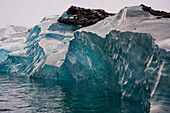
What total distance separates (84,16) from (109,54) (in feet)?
46.2

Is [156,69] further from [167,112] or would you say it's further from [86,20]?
[86,20]

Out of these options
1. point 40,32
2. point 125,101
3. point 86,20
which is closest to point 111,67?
point 125,101

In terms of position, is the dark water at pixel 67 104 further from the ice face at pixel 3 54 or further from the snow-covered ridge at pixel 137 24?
the ice face at pixel 3 54

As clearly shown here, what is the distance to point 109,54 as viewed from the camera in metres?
15.2

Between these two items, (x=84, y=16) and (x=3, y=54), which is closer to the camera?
(x=84, y=16)

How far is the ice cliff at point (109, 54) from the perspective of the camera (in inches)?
376

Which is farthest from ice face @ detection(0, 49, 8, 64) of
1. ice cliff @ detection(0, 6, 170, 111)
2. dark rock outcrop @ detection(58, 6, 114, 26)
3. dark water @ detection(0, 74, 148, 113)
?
dark water @ detection(0, 74, 148, 113)

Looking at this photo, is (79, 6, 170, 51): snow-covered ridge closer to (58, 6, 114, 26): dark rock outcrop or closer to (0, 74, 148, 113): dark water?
(0, 74, 148, 113): dark water

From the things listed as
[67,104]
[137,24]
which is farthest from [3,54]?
[137,24]

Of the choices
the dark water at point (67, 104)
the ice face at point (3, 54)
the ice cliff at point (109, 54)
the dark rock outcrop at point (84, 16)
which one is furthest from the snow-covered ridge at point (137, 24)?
the ice face at point (3, 54)

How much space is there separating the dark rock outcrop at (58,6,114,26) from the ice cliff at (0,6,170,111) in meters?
0.75

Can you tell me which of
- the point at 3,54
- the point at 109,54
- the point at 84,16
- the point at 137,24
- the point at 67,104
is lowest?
the point at 67,104

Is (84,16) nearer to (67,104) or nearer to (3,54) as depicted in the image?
(3,54)

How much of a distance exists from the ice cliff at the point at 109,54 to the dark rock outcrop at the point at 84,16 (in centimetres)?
75
